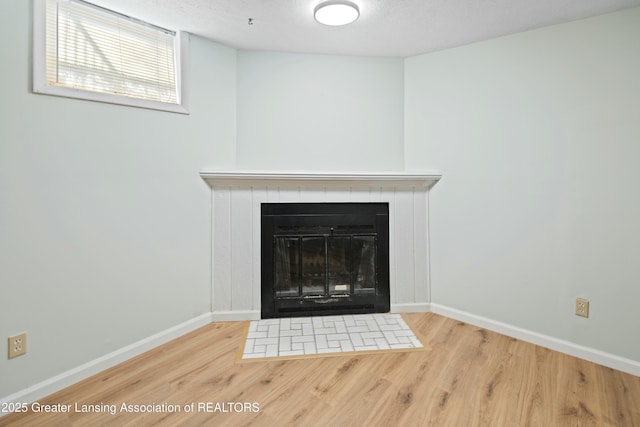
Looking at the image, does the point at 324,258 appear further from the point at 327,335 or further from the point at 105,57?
the point at 105,57

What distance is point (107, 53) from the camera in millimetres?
1884

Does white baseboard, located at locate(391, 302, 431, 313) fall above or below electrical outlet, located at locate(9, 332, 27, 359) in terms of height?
below

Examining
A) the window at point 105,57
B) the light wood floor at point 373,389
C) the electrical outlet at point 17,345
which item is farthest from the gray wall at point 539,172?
the electrical outlet at point 17,345

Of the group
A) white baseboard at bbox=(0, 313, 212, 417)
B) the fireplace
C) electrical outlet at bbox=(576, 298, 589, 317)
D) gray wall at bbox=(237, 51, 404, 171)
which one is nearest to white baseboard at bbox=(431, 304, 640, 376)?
electrical outlet at bbox=(576, 298, 589, 317)

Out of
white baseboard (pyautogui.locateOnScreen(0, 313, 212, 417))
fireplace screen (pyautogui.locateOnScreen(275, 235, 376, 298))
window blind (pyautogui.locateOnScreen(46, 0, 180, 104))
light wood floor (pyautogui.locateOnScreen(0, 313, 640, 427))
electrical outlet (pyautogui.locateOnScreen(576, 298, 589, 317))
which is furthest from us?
fireplace screen (pyautogui.locateOnScreen(275, 235, 376, 298))

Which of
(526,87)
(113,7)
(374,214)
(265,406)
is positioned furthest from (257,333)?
(526,87)

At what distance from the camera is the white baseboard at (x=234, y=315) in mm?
2441

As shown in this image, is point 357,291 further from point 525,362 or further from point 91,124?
point 91,124

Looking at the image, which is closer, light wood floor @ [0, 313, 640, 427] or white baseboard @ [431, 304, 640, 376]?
light wood floor @ [0, 313, 640, 427]

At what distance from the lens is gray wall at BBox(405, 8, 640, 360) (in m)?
1.82

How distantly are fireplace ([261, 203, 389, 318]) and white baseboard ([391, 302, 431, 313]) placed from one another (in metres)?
0.10

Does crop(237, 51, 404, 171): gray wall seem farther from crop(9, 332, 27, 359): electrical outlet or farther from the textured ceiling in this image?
crop(9, 332, 27, 359): electrical outlet

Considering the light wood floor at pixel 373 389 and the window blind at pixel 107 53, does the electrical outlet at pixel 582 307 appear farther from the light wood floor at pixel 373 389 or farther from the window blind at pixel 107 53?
the window blind at pixel 107 53

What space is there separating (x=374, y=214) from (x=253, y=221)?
1.02 metres
